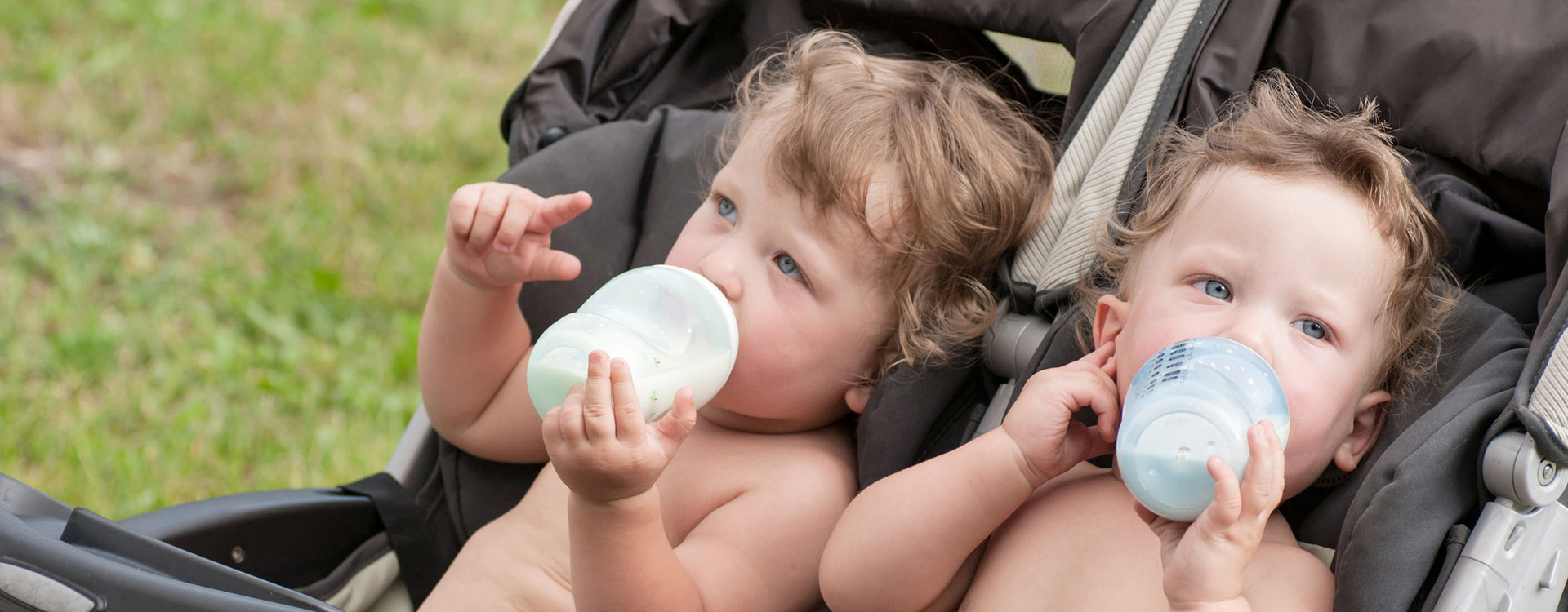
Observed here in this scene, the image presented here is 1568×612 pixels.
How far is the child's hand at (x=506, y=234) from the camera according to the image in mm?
1421

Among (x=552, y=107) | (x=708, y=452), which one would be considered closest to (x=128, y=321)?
(x=552, y=107)

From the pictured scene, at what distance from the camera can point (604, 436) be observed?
102cm

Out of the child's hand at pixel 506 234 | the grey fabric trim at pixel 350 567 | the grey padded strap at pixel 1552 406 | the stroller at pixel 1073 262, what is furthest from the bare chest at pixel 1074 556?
the grey fabric trim at pixel 350 567

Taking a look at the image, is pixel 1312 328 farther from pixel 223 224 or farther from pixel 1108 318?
pixel 223 224

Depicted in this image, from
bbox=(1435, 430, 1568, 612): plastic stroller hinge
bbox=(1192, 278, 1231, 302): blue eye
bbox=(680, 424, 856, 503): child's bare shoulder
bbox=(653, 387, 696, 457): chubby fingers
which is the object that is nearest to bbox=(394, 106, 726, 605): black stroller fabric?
bbox=(680, 424, 856, 503): child's bare shoulder

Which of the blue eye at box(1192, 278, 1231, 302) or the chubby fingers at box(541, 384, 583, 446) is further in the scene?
the blue eye at box(1192, 278, 1231, 302)

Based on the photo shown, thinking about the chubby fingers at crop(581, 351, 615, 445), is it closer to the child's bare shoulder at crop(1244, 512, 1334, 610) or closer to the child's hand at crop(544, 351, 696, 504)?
the child's hand at crop(544, 351, 696, 504)

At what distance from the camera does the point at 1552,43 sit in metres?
1.21

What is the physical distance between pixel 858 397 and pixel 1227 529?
1.82ft

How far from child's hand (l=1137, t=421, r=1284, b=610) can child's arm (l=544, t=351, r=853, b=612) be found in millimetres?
423

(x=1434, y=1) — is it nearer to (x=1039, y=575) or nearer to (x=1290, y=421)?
(x=1290, y=421)

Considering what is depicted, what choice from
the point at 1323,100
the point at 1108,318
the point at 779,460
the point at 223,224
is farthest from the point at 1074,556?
the point at 223,224

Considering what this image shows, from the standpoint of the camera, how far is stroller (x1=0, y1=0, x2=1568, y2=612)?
0.99 metres

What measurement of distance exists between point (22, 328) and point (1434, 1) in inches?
101
